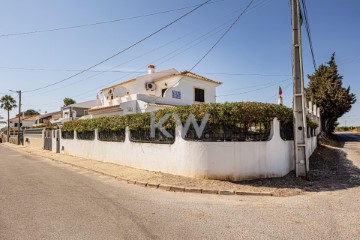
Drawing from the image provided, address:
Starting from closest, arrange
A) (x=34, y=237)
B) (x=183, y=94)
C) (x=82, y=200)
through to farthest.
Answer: (x=34, y=237), (x=82, y=200), (x=183, y=94)

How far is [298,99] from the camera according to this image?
30.3 feet

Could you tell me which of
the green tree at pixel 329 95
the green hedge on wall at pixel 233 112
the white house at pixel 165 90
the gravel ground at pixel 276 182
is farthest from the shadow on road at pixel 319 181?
the green tree at pixel 329 95

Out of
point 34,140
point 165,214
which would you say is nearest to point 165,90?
point 34,140

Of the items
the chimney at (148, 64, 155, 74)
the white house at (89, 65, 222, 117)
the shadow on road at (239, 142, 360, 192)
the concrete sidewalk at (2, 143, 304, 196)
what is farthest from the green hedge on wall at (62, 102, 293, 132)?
the chimney at (148, 64, 155, 74)

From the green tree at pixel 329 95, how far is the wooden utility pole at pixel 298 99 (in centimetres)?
2443

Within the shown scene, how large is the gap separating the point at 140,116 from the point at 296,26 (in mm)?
7713

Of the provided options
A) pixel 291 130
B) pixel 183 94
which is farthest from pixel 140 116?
pixel 183 94

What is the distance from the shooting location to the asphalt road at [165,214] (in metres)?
4.29

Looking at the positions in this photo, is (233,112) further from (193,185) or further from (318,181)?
(318,181)

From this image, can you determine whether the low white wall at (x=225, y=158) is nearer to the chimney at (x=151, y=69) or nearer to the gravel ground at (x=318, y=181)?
the gravel ground at (x=318, y=181)

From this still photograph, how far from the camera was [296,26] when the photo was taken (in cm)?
939

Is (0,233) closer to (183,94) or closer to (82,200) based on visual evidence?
(82,200)

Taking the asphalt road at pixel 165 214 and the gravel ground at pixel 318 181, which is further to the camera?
the gravel ground at pixel 318 181

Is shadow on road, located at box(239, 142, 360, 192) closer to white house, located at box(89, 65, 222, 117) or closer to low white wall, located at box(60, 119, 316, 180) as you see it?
low white wall, located at box(60, 119, 316, 180)
